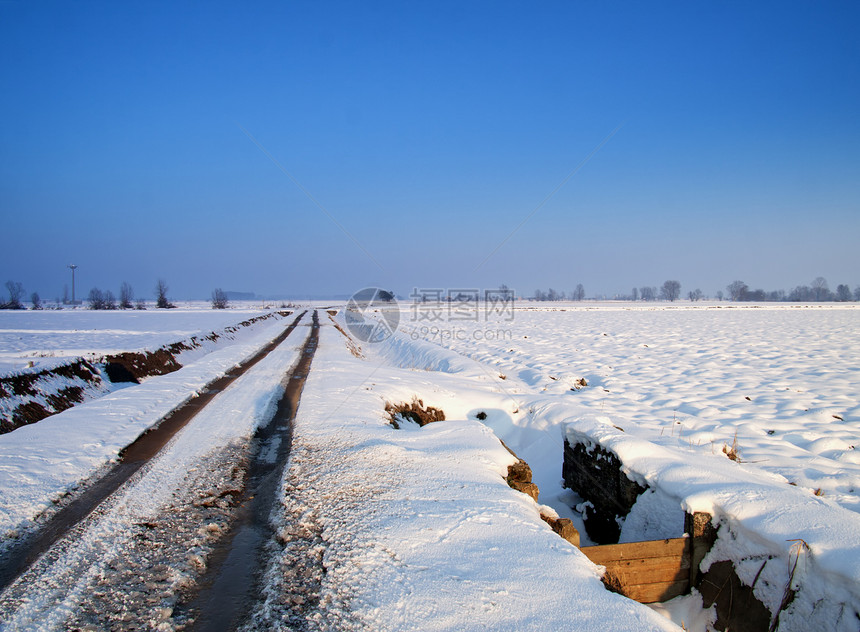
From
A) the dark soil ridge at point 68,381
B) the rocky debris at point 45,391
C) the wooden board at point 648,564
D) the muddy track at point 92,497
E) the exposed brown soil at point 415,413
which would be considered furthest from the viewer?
the dark soil ridge at point 68,381

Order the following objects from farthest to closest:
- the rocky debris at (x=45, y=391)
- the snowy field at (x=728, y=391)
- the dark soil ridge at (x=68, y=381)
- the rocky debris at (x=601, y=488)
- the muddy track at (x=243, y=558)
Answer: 1. the dark soil ridge at (x=68, y=381)
2. the rocky debris at (x=45, y=391)
3. the snowy field at (x=728, y=391)
4. the rocky debris at (x=601, y=488)
5. the muddy track at (x=243, y=558)

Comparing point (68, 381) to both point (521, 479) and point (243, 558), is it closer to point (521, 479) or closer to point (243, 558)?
point (243, 558)

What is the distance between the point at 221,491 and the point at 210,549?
3.99ft

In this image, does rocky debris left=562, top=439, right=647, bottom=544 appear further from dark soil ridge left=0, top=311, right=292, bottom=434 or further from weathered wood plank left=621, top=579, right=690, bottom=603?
dark soil ridge left=0, top=311, right=292, bottom=434

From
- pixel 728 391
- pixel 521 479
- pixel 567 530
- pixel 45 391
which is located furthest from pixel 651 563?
pixel 45 391

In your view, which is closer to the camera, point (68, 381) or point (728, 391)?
point (728, 391)

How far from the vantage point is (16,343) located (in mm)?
17328

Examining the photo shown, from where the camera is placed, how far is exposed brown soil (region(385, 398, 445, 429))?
314 inches

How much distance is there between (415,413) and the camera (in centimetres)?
822

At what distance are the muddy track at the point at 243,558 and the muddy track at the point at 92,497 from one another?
1.35m

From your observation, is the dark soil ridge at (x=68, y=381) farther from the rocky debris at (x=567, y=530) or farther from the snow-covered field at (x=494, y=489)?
the rocky debris at (x=567, y=530)

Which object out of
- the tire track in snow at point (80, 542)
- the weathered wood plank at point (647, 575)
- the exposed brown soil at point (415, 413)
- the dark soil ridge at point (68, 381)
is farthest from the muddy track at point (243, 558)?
the dark soil ridge at point (68, 381)

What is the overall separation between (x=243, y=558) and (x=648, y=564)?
3.28 m

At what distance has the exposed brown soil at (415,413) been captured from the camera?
26.2 ft
